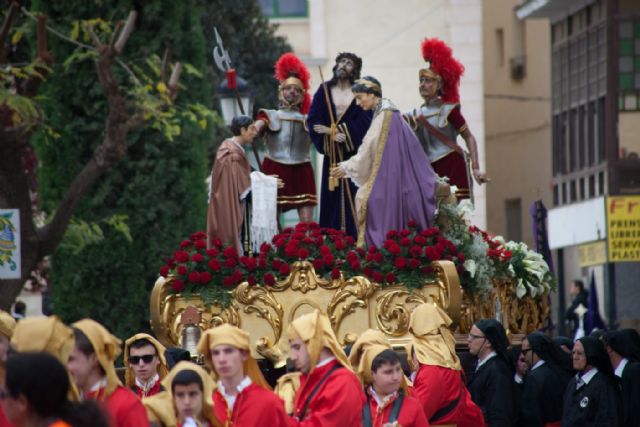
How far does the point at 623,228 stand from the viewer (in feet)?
95.0

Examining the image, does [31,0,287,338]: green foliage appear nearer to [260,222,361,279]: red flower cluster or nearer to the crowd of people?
[260,222,361,279]: red flower cluster

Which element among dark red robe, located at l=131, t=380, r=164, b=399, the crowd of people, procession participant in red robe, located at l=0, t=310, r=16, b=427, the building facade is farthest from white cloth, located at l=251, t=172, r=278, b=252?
the building facade

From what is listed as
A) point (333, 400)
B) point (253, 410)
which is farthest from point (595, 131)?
point (253, 410)

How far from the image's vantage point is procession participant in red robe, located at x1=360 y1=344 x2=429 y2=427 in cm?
1086

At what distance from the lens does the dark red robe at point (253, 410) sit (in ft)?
30.6

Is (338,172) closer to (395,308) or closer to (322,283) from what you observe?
(322,283)

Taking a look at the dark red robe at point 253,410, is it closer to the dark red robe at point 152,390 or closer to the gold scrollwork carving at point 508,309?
the dark red robe at point 152,390

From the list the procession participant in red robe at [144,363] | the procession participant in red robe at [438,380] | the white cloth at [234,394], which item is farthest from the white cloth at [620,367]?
the white cloth at [234,394]

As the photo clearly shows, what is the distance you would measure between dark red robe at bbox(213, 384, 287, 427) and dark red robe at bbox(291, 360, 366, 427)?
41 cm

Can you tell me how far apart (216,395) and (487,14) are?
3578 centimetres

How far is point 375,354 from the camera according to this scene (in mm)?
10992

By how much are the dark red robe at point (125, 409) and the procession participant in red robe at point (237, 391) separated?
0.64m

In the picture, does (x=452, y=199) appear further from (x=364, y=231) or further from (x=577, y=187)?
(x=577, y=187)

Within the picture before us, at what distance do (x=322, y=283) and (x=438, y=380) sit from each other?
8.87 ft
